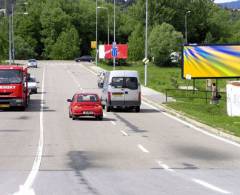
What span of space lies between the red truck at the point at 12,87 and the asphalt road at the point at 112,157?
7.34 feet

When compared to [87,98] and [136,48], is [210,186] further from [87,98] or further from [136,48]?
[136,48]

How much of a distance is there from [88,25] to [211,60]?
115 metres

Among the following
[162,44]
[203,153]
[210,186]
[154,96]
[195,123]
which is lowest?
[154,96]

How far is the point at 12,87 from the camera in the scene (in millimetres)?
40000

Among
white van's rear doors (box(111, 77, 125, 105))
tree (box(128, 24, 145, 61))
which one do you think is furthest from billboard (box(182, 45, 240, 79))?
tree (box(128, 24, 145, 61))

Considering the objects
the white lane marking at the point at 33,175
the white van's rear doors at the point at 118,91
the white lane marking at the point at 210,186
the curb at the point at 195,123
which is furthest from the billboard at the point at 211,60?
the white lane marking at the point at 210,186

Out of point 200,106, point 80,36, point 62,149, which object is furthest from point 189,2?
point 62,149

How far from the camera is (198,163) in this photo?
62.4 feet

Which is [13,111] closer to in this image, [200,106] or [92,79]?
[200,106]

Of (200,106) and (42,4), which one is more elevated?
(42,4)

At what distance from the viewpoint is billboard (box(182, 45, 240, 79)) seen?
172 feet

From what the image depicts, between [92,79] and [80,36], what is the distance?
3294 inches

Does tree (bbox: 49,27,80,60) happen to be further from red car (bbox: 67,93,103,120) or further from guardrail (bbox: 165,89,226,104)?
red car (bbox: 67,93,103,120)

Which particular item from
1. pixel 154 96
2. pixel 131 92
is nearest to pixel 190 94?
pixel 154 96
